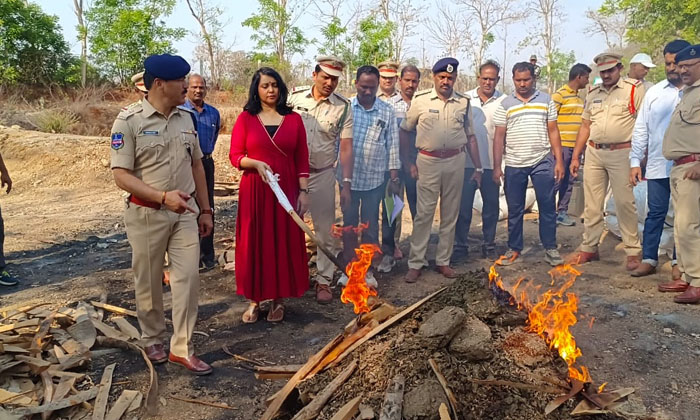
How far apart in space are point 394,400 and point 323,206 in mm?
2849

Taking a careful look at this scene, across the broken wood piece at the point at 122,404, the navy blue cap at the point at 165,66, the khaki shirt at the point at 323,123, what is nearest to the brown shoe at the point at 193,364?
the broken wood piece at the point at 122,404

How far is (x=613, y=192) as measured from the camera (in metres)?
6.18

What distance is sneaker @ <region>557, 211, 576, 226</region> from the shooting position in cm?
817

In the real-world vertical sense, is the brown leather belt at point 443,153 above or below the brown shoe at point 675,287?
above

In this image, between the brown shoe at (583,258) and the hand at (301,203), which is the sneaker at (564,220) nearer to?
the brown shoe at (583,258)

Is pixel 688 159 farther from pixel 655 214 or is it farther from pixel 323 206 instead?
pixel 323 206

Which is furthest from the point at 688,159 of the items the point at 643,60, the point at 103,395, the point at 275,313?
the point at 103,395

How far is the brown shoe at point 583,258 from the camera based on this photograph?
637cm

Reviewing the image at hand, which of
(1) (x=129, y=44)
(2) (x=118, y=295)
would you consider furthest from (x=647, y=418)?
(1) (x=129, y=44)

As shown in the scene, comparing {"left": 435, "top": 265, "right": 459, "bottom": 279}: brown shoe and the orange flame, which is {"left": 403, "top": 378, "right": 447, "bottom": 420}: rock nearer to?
the orange flame

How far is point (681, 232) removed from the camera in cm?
497

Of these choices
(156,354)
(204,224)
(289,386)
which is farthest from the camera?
(204,224)

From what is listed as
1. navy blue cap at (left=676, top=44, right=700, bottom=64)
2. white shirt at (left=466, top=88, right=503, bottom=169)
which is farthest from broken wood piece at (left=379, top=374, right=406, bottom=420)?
white shirt at (left=466, top=88, right=503, bottom=169)

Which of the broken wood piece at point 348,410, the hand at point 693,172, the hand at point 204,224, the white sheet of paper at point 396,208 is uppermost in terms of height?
the hand at point 693,172
